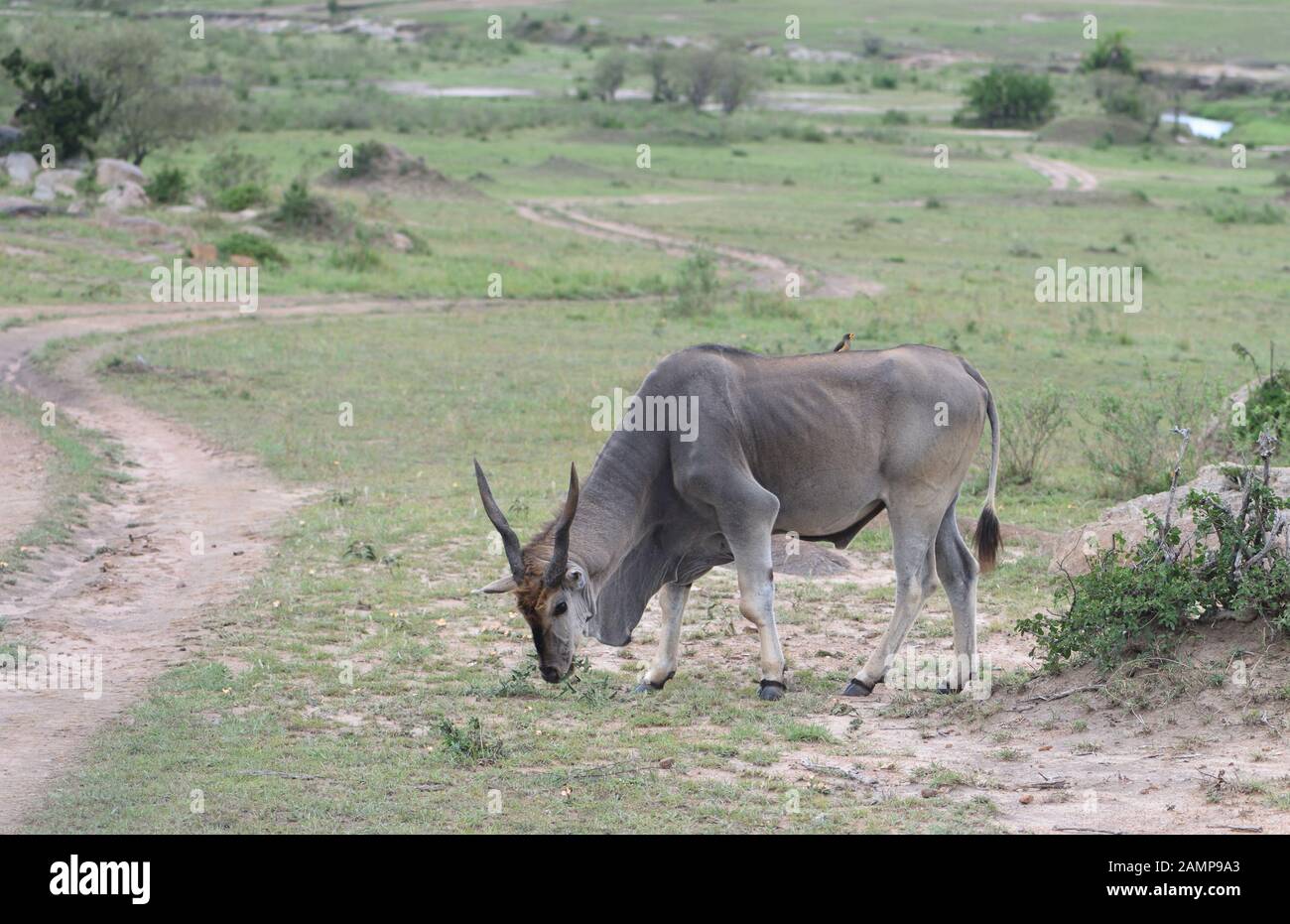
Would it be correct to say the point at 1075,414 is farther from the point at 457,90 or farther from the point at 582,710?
the point at 457,90

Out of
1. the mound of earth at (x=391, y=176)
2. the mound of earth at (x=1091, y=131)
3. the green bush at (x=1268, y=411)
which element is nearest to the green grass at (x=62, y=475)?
the green bush at (x=1268, y=411)

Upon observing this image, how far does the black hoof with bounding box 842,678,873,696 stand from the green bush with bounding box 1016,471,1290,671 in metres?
0.96

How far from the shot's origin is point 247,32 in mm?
96500

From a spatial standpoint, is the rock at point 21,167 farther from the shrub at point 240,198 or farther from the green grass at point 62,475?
the green grass at point 62,475

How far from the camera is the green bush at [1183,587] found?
7496 mm

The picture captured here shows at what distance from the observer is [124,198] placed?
103 feet

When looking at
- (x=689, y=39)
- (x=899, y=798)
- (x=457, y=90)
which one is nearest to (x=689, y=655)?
(x=899, y=798)

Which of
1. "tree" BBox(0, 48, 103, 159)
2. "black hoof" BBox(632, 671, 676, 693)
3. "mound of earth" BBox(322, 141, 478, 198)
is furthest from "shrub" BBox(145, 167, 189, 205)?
"black hoof" BBox(632, 671, 676, 693)

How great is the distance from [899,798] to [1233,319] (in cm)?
1954

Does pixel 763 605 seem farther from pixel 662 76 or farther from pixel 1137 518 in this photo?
pixel 662 76

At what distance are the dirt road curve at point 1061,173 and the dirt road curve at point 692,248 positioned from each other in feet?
50.2

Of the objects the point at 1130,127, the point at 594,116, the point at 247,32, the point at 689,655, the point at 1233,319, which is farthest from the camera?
the point at 247,32

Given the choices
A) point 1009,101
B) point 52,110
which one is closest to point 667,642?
point 52,110

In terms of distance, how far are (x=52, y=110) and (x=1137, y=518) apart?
31973mm
